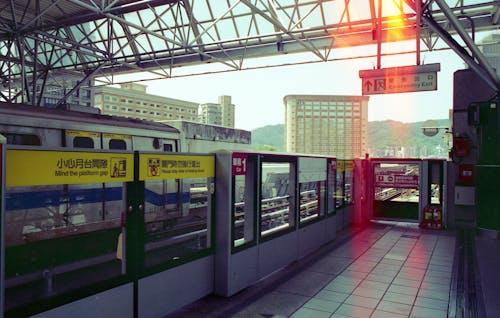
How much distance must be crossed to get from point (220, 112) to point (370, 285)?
117 metres

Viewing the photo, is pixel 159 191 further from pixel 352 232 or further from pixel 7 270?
pixel 352 232

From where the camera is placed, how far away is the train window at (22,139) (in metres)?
7.17

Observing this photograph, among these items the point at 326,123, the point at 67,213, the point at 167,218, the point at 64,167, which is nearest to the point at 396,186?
the point at 167,218

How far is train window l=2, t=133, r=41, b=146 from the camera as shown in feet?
23.5

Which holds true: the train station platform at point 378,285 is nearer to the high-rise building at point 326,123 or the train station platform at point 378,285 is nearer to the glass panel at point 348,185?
the glass panel at point 348,185

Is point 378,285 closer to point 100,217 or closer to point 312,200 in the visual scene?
point 312,200

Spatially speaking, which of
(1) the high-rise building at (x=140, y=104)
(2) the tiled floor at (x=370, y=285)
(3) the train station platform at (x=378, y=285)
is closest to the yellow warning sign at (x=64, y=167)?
(3) the train station platform at (x=378, y=285)

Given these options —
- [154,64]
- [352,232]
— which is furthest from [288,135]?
[352,232]

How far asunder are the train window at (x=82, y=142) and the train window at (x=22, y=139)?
82 cm

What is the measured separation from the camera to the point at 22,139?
7410mm

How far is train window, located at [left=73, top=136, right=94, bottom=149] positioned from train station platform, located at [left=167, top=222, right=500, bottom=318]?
4651 mm

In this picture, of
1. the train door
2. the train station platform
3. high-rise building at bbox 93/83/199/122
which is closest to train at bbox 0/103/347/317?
the train station platform

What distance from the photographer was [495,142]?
9.09 metres

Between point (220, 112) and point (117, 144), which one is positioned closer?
point (117, 144)
